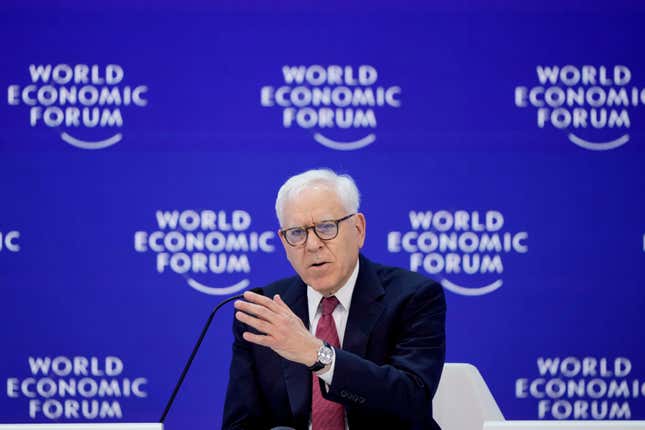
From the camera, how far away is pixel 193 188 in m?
3.76

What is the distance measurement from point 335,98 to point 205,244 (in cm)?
89

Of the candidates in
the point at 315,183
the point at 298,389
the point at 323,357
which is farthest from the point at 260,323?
the point at 315,183

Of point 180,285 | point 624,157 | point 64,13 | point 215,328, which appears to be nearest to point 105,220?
point 180,285

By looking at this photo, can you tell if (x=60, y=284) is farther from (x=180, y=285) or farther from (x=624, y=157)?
(x=624, y=157)

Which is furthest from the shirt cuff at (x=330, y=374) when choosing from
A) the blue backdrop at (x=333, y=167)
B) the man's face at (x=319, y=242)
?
the blue backdrop at (x=333, y=167)

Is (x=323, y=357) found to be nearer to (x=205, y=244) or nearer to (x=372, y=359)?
(x=372, y=359)

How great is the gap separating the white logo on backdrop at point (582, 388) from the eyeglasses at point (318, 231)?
1.84m

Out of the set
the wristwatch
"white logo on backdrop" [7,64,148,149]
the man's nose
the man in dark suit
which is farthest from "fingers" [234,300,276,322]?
"white logo on backdrop" [7,64,148,149]

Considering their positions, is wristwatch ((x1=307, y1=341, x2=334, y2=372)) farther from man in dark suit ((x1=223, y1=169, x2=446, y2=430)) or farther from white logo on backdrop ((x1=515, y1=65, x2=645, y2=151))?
white logo on backdrop ((x1=515, y1=65, x2=645, y2=151))

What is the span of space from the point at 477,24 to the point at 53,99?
1.96m

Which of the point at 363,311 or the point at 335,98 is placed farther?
the point at 335,98

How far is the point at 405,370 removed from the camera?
2.15 metres

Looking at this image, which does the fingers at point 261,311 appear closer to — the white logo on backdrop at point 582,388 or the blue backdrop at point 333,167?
the blue backdrop at point 333,167

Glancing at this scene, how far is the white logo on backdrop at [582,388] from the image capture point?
3758 mm
